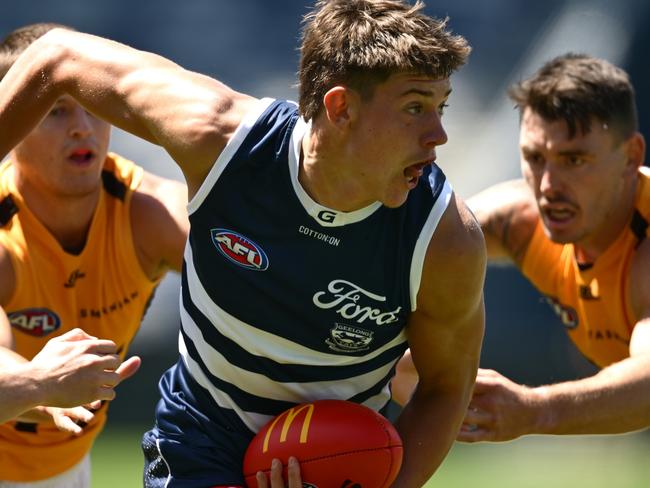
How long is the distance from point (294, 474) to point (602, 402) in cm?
142

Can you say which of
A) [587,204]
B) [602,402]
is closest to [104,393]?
[602,402]

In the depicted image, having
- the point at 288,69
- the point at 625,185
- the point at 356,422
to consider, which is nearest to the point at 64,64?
the point at 356,422

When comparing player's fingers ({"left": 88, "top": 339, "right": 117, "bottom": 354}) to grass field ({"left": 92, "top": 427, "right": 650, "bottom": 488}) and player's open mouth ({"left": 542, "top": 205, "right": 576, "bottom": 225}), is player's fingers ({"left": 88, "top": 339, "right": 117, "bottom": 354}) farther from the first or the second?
grass field ({"left": 92, "top": 427, "right": 650, "bottom": 488})

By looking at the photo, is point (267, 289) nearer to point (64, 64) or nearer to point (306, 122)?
point (306, 122)

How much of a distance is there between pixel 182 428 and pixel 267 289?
2.11ft

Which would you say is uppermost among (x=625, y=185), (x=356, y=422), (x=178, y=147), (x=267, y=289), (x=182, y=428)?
(x=625, y=185)

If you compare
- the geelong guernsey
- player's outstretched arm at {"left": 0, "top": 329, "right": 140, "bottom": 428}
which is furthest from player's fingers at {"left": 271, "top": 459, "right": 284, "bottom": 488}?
the geelong guernsey

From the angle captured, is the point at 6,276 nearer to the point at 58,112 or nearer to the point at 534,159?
the point at 58,112

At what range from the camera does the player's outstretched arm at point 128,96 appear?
3.72 meters

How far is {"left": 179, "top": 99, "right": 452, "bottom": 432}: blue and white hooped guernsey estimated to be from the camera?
12.1 ft

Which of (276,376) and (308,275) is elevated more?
(308,275)

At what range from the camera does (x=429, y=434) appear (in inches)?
154

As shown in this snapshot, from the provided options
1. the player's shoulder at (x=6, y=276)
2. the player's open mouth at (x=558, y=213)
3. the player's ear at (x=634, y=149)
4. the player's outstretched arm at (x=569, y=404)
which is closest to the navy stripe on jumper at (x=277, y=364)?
the player's outstretched arm at (x=569, y=404)

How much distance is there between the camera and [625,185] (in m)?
5.47
